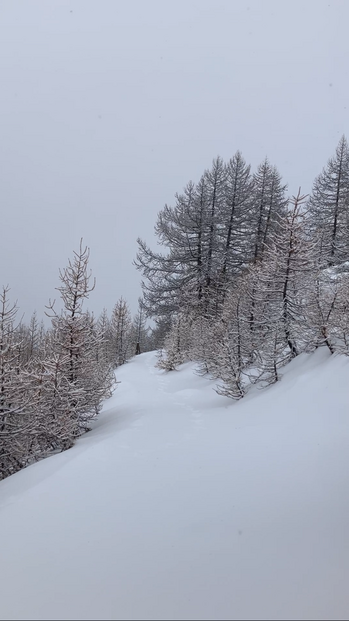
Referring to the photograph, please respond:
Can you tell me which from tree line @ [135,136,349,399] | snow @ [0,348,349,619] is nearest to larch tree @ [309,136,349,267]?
tree line @ [135,136,349,399]

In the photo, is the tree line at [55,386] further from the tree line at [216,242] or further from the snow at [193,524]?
the tree line at [216,242]

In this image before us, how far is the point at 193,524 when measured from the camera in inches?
116

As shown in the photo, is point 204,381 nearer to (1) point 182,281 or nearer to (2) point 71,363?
(2) point 71,363

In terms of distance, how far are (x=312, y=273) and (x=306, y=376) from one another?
3.39m

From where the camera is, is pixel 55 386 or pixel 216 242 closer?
pixel 55 386

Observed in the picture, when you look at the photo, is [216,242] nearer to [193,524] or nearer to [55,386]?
[55,386]

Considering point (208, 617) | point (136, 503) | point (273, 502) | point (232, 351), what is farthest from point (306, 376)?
point (208, 617)

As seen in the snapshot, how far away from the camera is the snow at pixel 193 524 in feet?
7.03

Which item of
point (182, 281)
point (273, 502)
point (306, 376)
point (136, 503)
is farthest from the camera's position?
point (182, 281)

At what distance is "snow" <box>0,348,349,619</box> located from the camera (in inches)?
84.4

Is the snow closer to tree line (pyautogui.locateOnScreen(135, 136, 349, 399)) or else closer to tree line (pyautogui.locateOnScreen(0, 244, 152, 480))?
tree line (pyautogui.locateOnScreen(0, 244, 152, 480))

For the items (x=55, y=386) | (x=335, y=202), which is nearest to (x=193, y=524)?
(x=55, y=386)

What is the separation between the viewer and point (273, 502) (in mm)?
3168

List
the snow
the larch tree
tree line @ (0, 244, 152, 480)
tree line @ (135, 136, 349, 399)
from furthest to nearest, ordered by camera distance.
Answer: the larch tree, tree line @ (135, 136, 349, 399), tree line @ (0, 244, 152, 480), the snow
